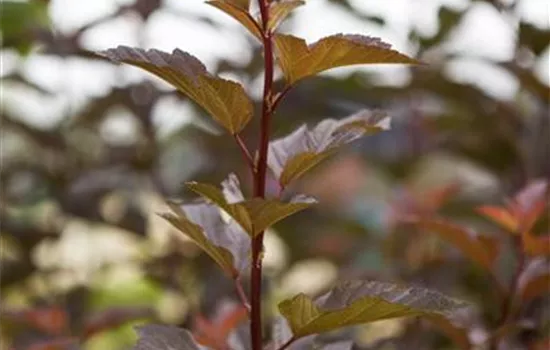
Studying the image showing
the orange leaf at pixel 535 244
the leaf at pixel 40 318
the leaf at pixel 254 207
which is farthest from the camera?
the leaf at pixel 40 318

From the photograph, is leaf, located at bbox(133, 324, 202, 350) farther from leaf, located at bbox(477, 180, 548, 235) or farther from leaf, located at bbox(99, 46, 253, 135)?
leaf, located at bbox(477, 180, 548, 235)

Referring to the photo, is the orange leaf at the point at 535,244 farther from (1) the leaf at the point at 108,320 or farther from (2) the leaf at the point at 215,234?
(1) the leaf at the point at 108,320

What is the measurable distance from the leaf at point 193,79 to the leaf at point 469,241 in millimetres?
496

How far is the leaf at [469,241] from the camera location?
53.4 inches

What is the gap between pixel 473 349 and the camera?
4.52 ft

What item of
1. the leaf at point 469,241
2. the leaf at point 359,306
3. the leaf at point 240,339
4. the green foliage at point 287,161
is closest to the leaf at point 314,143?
the green foliage at point 287,161

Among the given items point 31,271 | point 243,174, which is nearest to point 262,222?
point 31,271

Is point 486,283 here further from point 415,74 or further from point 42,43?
point 42,43

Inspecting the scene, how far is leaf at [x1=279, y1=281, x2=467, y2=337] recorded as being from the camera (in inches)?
34.6

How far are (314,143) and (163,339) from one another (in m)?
0.21

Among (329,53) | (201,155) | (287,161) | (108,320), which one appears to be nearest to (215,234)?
(287,161)

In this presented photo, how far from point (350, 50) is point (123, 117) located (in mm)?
1443

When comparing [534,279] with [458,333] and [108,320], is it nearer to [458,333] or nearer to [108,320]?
[458,333]

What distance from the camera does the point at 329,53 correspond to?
2.97ft
